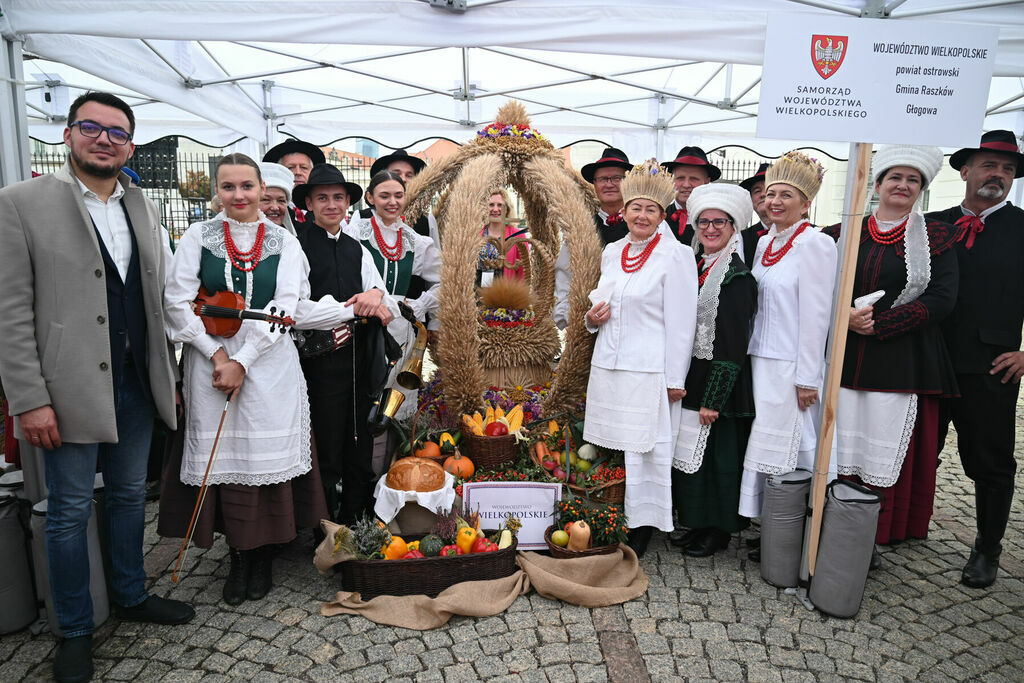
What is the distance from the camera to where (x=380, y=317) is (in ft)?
11.5

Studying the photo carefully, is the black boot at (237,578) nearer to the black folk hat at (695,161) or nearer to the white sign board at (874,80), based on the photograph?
the white sign board at (874,80)

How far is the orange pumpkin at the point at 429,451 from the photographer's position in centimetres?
408

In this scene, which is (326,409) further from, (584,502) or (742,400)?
(742,400)

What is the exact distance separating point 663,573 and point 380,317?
217cm

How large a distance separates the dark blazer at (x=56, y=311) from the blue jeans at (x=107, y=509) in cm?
14

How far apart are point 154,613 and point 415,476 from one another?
55.0 inches

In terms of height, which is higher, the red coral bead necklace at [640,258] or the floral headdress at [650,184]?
the floral headdress at [650,184]

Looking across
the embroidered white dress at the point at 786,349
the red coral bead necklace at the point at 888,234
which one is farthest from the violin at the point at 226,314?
the red coral bead necklace at the point at 888,234

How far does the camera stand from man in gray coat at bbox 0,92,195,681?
2.52 metres

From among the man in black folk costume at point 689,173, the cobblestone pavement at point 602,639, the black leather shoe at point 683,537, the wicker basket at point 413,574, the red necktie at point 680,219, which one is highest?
the man in black folk costume at point 689,173

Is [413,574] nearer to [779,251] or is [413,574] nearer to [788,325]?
[788,325]

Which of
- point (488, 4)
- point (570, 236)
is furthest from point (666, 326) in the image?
point (488, 4)

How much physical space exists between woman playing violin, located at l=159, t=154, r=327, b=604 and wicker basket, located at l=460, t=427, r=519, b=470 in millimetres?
1085

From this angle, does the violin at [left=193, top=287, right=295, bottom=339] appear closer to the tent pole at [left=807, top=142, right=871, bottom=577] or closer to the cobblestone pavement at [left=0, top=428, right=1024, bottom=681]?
the cobblestone pavement at [left=0, top=428, right=1024, bottom=681]
